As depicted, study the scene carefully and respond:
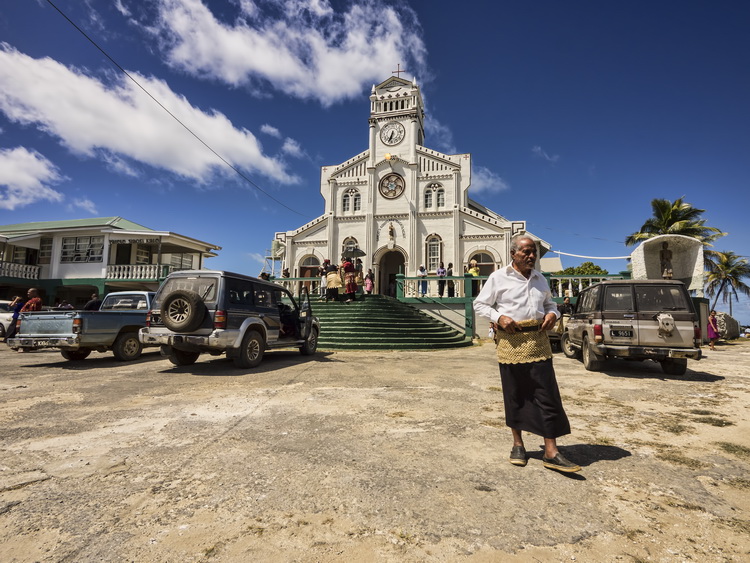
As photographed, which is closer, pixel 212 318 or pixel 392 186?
pixel 212 318

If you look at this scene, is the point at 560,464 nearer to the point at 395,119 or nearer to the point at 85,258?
the point at 395,119

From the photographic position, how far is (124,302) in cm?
978

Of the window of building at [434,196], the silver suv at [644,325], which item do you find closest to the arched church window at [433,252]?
the window of building at [434,196]

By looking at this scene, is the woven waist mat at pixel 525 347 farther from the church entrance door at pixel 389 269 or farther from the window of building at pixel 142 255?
the window of building at pixel 142 255

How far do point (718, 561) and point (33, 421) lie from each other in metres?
5.60

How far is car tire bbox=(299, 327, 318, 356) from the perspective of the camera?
31.2 ft

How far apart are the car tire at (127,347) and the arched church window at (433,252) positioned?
54.5 ft

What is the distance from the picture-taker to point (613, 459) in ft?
10.1

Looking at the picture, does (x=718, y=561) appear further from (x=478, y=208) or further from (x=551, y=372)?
(x=478, y=208)

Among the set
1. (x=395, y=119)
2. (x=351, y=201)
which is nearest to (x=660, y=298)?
(x=351, y=201)

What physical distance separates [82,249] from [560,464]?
26901 millimetres

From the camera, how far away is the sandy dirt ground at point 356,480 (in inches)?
75.2

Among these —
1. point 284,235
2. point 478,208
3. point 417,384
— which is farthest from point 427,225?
point 417,384

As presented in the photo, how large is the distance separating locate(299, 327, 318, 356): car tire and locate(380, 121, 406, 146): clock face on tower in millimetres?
18241
